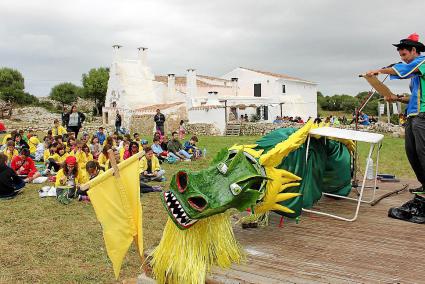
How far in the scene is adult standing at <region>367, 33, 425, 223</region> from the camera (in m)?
4.55

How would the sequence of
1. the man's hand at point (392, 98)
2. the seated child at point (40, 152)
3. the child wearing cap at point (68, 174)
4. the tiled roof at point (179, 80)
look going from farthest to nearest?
the tiled roof at point (179, 80) → the seated child at point (40, 152) → the child wearing cap at point (68, 174) → the man's hand at point (392, 98)

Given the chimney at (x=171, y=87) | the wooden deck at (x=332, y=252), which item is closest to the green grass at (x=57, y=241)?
the wooden deck at (x=332, y=252)

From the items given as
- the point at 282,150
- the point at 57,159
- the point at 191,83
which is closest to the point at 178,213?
the point at 282,150

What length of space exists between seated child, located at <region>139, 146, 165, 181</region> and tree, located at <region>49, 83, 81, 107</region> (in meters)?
46.3

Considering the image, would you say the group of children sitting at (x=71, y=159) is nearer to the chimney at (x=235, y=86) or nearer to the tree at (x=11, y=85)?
the chimney at (x=235, y=86)

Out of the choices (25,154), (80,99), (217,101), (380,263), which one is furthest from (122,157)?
(80,99)

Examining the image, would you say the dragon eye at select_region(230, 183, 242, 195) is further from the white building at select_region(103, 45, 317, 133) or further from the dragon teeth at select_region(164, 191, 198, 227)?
the white building at select_region(103, 45, 317, 133)

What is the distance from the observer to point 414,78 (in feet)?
15.8

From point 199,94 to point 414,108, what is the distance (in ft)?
96.9

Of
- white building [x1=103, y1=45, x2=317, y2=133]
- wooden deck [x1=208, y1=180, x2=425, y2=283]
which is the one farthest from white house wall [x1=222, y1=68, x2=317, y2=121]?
wooden deck [x1=208, y1=180, x2=425, y2=283]

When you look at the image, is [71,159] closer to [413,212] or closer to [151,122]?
[413,212]

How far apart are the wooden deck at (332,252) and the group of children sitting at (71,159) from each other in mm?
3128

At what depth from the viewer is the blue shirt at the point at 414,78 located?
4516 mm

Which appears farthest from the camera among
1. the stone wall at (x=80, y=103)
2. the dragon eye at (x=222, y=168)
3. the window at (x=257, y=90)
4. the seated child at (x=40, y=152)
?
the stone wall at (x=80, y=103)
